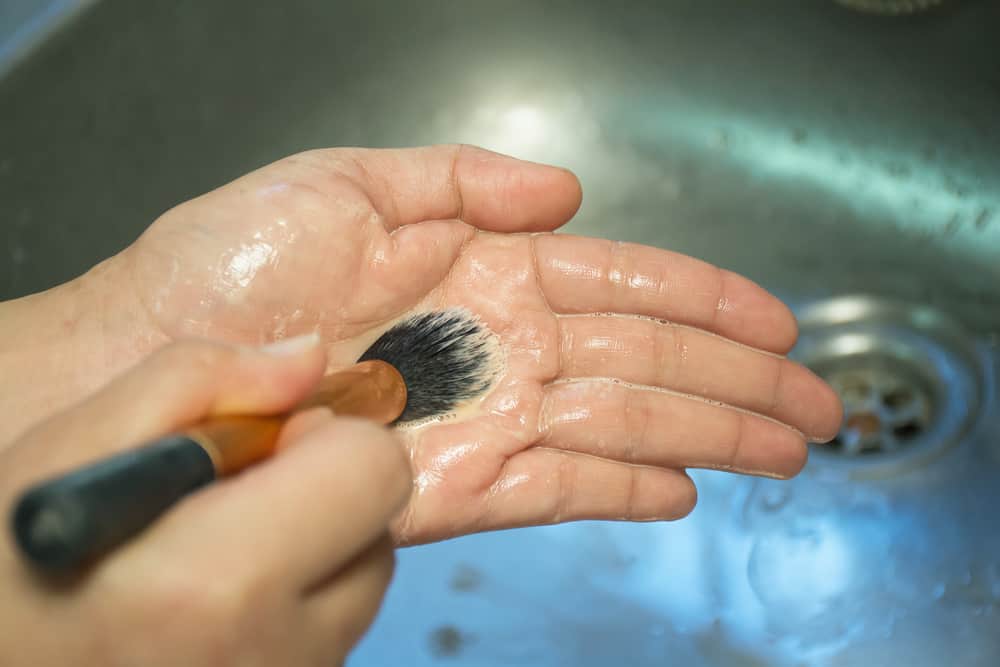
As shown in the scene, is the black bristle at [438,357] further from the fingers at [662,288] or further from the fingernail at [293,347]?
the fingernail at [293,347]

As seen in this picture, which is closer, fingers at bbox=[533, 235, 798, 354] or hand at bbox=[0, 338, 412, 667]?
hand at bbox=[0, 338, 412, 667]

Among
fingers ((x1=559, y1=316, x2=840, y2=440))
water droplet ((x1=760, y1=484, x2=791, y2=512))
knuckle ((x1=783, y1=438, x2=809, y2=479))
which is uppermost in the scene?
fingers ((x1=559, y1=316, x2=840, y2=440))

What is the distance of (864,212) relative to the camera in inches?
37.5

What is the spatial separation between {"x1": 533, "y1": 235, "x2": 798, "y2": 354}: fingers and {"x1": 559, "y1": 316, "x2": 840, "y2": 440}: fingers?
13mm

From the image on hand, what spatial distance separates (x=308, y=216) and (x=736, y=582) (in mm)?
470

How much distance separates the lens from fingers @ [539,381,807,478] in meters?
0.71

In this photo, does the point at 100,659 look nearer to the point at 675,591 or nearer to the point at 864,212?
the point at 675,591

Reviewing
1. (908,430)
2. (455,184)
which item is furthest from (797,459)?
(455,184)

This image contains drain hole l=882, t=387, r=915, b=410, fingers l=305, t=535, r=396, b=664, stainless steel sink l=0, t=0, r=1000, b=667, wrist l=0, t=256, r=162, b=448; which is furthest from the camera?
drain hole l=882, t=387, r=915, b=410

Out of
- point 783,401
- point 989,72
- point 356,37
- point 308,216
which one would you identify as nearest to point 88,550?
point 308,216

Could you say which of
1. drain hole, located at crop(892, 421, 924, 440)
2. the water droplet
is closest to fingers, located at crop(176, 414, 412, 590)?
the water droplet

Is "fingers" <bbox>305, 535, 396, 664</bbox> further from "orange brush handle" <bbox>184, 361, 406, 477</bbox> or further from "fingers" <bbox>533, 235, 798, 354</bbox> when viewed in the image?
"fingers" <bbox>533, 235, 798, 354</bbox>

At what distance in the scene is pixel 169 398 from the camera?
0.43 metres

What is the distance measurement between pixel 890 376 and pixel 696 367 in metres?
0.30
